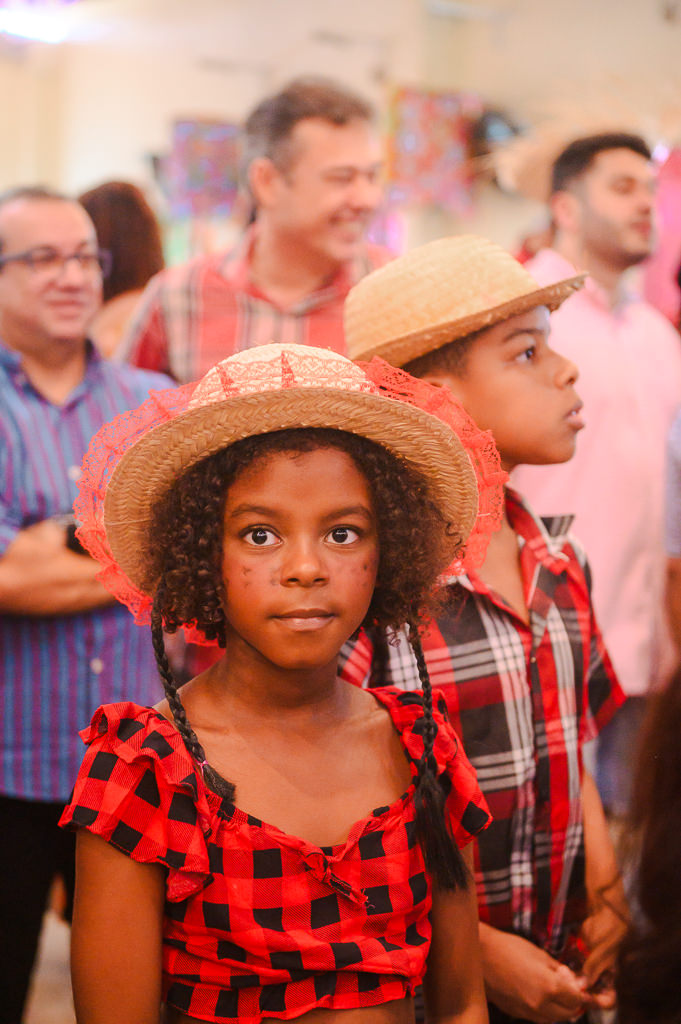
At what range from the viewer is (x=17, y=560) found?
195cm

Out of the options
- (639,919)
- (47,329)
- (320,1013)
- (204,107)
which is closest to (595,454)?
(47,329)

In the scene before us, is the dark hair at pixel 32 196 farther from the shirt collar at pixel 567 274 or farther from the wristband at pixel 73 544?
the shirt collar at pixel 567 274

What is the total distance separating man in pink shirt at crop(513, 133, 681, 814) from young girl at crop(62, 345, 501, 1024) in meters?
1.20

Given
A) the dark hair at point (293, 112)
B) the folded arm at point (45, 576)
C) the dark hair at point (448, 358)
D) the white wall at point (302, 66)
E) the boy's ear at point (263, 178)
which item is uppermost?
A: the white wall at point (302, 66)

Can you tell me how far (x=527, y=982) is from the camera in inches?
53.4

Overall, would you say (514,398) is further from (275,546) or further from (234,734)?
(234,734)

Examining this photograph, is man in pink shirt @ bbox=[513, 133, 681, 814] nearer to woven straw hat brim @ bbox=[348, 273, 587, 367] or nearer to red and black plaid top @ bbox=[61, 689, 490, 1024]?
woven straw hat brim @ bbox=[348, 273, 587, 367]

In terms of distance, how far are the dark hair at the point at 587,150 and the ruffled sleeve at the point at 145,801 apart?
2189 mm

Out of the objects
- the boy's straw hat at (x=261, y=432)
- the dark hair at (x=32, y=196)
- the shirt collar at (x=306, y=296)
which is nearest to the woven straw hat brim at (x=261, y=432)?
the boy's straw hat at (x=261, y=432)

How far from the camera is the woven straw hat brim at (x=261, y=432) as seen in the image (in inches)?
42.6

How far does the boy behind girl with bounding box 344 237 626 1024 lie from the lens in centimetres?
141

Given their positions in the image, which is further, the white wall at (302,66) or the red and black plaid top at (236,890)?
the white wall at (302,66)

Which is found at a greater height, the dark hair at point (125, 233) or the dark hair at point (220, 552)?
the dark hair at point (125, 233)

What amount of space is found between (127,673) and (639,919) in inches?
49.3
